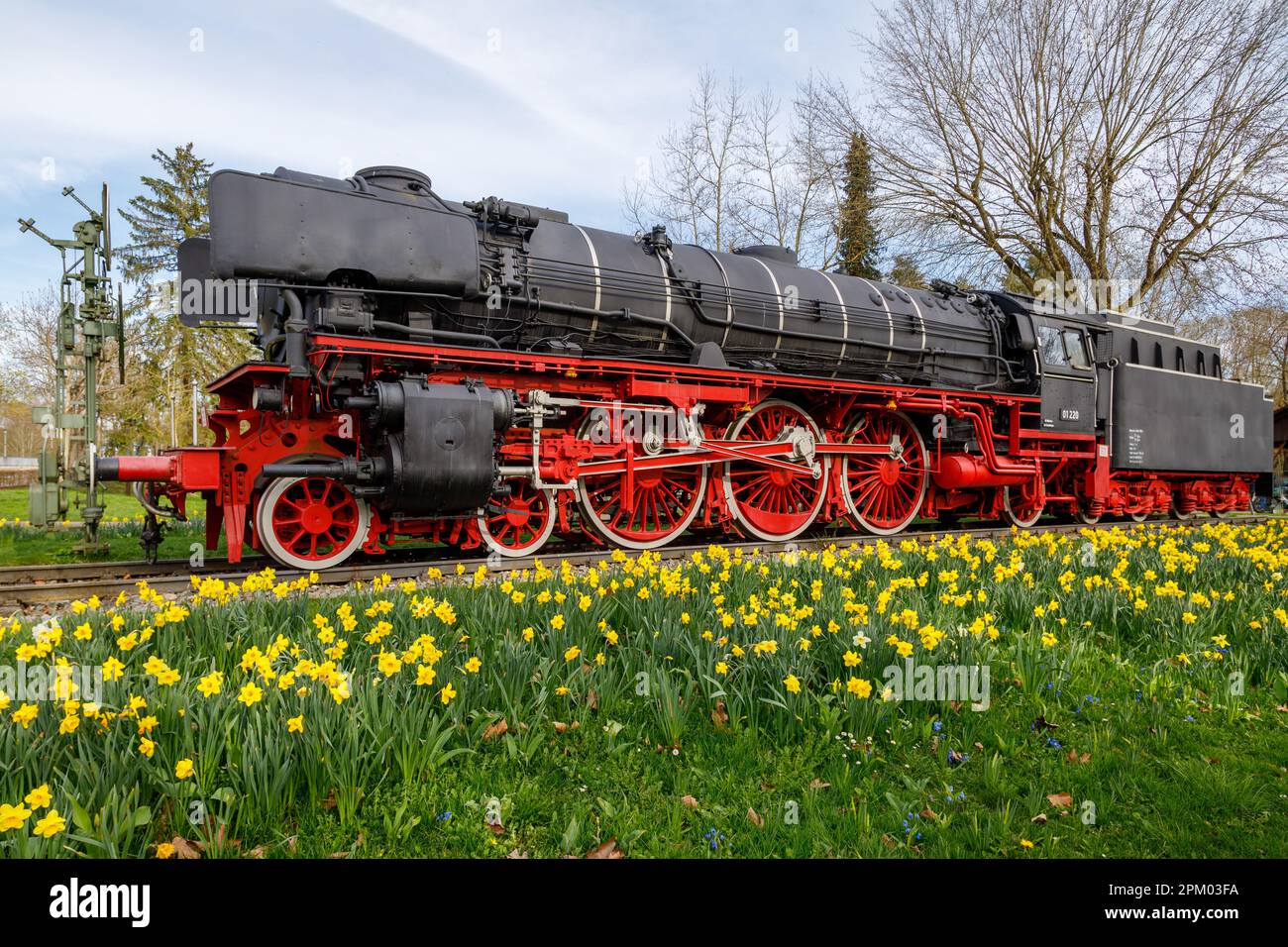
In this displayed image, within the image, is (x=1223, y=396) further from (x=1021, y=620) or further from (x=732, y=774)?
(x=732, y=774)

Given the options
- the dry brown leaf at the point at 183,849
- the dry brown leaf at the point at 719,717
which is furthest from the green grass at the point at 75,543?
the dry brown leaf at the point at 719,717

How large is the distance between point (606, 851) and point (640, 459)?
19.9 ft

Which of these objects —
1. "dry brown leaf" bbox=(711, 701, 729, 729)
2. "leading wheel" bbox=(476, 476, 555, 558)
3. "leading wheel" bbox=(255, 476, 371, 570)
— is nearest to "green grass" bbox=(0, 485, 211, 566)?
"leading wheel" bbox=(255, 476, 371, 570)

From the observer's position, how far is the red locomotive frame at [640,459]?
22.7ft

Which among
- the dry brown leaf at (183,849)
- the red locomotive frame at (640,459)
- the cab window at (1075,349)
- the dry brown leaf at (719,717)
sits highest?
the cab window at (1075,349)

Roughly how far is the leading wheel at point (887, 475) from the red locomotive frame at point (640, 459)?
3cm

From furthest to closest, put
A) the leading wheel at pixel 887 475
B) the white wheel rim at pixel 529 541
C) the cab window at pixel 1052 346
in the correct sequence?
1. the cab window at pixel 1052 346
2. the leading wheel at pixel 887 475
3. the white wheel rim at pixel 529 541

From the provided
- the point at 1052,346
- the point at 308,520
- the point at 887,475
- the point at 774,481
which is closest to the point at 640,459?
the point at 774,481

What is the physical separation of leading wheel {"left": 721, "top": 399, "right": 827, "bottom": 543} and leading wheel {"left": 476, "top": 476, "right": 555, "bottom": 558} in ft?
7.74

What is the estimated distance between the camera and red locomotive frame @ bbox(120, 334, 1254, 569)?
22.7ft

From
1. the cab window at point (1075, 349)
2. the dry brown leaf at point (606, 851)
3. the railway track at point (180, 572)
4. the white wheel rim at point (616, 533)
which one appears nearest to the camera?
the dry brown leaf at point (606, 851)

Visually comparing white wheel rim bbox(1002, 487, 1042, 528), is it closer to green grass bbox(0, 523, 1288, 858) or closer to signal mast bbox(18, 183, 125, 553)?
green grass bbox(0, 523, 1288, 858)

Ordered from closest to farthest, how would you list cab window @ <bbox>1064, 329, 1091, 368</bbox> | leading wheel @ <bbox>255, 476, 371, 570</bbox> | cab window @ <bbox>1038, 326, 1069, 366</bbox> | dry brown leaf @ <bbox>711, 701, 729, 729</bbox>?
1. dry brown leaf @ <bbox>711, 701, 729, 729</bbox>
2. leading wheel @ <bbox>255, 476, 371, 570</bbox>
3. cab window @ <bbox>1038, 326, 1069, 366</bbox>
4. cab window @ <bbox>1064, 329, 1091, 368</bbox>

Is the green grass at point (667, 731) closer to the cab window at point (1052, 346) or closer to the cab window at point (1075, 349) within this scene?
the cab window at point (1052, 346)
